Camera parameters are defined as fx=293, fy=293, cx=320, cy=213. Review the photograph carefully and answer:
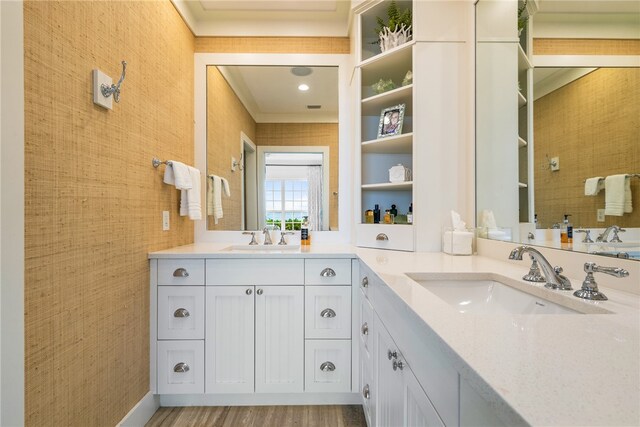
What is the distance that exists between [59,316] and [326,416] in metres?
1.36

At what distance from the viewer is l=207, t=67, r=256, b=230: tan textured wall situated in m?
2.20

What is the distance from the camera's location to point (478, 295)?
1068mm

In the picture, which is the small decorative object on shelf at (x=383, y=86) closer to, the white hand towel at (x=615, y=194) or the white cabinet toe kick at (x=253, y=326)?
the white cabinet toe kick at (x=253, y=326)

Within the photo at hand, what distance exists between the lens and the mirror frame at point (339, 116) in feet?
7.13

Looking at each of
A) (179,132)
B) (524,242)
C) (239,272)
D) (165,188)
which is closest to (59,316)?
(239,272)

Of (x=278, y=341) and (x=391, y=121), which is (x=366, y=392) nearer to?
(x=278, y=341)

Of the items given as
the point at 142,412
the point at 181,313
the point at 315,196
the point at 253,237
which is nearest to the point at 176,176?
the point at 253,237

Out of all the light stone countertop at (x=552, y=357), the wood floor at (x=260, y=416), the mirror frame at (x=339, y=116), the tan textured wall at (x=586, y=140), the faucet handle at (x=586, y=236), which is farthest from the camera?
the mirror frame at (x=339, y=116)

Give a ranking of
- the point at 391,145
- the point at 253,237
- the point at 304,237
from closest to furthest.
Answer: the point at 391,145, the point at 304,237, the point at 253,237

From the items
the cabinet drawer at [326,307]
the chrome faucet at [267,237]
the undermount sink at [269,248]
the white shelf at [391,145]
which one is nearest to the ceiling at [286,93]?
the white shelf at [391,145]

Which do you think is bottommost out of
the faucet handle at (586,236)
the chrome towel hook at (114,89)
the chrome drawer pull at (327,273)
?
the chrome drawer pull at (327,273)

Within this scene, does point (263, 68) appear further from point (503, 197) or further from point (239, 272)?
point (503, 197)

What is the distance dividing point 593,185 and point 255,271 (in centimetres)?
149

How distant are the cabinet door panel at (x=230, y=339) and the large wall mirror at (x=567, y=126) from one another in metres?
1.39
